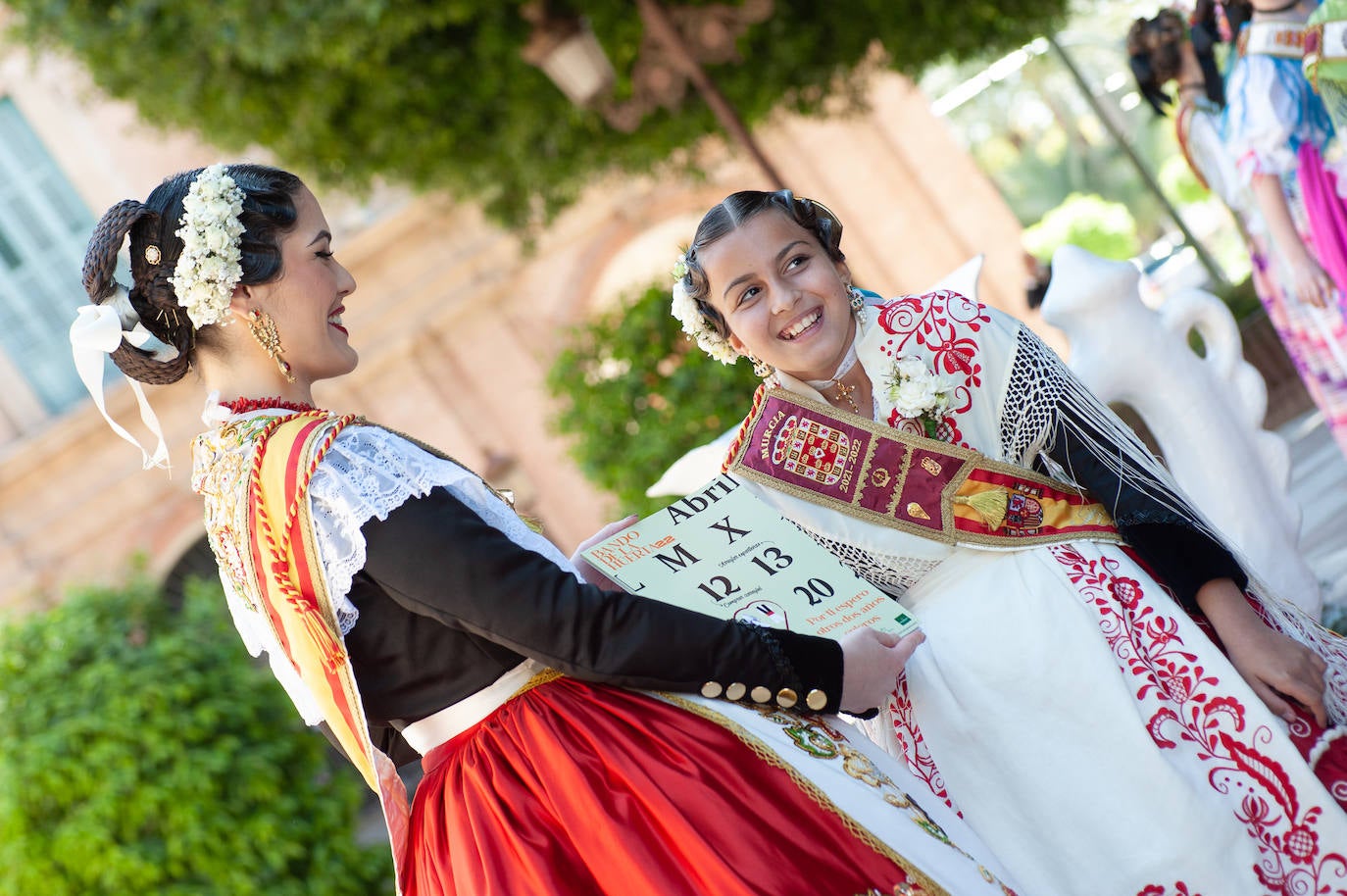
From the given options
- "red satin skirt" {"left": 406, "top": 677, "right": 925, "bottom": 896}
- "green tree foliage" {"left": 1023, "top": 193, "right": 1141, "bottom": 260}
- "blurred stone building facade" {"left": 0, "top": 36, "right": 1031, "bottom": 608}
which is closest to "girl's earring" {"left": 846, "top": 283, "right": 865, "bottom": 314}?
"red satin skirt" {"left": 406, "top": 677, "right": 925, "bottom": 896}

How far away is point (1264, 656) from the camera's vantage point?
218 centimetres

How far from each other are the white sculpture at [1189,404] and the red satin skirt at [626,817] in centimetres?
220

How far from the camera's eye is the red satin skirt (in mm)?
1660

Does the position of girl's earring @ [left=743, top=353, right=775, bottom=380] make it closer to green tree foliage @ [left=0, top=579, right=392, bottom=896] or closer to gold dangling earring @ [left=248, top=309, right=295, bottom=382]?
gold dangling earring @ [left=248, top=309, right=295, bottom=382]

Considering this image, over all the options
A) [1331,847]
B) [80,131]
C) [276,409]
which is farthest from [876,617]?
[80,131]

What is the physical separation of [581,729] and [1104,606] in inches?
40.7

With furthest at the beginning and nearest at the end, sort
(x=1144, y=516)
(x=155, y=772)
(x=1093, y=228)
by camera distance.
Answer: (x=1093, y=228)
(x=155, y=772)
(x=1144, y=516)

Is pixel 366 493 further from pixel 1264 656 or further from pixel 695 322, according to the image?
pixel 1264 656

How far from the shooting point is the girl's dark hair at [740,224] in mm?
2467

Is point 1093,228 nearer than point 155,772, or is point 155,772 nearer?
point 155,772

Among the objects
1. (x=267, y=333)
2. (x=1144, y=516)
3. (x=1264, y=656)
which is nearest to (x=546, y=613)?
(x=267, y=333)

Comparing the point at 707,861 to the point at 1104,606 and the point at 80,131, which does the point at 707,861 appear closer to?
the point at 1104,606

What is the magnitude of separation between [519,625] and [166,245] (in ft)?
2.71

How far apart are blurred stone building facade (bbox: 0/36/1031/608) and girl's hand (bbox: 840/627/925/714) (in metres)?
9.87
